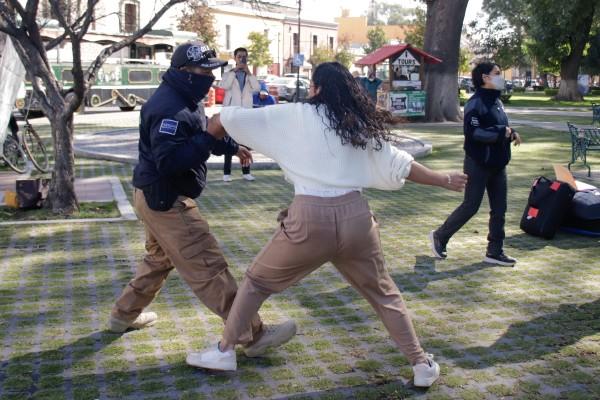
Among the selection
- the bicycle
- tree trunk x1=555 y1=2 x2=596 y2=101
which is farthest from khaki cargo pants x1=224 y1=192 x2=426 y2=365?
tree trunk x1=555 y1=2 x2=596 y2=101

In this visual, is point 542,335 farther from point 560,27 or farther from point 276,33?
point 276,33

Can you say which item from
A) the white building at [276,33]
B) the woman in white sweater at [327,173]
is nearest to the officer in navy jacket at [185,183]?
the woman in white sweater at [327,173]

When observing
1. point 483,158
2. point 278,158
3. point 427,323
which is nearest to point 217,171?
point 483,158

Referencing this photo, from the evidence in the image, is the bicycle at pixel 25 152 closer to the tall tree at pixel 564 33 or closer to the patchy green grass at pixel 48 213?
the patchy green grass at pixel 48 213

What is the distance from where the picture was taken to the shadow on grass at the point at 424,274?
604 centimetres

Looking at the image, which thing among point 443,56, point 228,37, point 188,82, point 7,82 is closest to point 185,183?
point 188,82

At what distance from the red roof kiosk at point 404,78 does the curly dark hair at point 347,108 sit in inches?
800

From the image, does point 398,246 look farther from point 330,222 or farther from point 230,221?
point 330,222

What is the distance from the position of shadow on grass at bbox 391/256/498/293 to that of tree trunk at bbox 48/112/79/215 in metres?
4.10

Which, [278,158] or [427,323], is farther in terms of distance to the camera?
[427,323]

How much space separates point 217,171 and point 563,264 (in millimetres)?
6969

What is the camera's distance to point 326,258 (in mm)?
3762

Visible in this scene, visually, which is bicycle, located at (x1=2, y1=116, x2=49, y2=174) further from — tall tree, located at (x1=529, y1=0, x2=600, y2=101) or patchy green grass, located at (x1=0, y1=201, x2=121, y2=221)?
tall tree, located at (x1=529, y1=0, x2=600, y2=101)

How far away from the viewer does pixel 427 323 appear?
16.8ft
